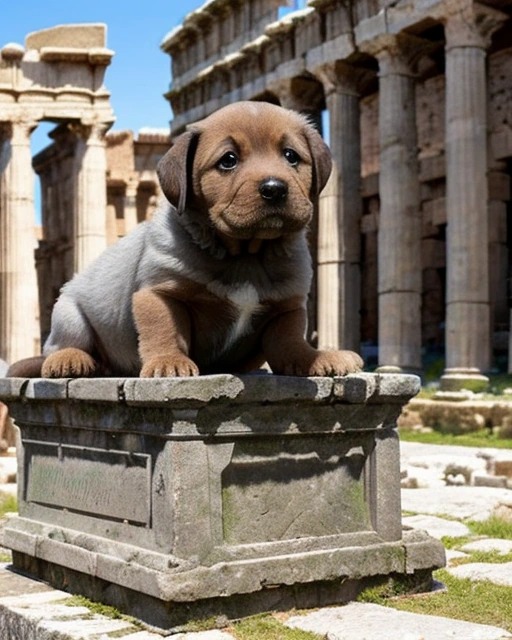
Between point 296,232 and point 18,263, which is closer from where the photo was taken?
point 296,232

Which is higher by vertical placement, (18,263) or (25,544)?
(18,263)

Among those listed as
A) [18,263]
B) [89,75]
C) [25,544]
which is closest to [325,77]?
[89,75]

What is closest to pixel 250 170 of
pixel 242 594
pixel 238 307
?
pixel 238 307

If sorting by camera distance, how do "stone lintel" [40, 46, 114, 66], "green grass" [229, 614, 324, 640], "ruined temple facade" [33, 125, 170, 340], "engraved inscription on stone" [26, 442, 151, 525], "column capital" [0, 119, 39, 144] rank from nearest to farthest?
"green grass" [229, 614, 324, 640] → "engraved inscription on stone" [26, 442, 151, 525] → "column capital" [0, 119, 39, 144] → "stone lintel" [40, 46, 114, 66] → "ruined temple facade" [33, 125, 170, 340]

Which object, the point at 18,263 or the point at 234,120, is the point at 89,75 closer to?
the point at 18,263

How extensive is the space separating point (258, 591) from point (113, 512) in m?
0.82

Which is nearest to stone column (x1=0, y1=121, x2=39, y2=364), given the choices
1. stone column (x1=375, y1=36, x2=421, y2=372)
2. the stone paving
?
stone column (x1=375, y1=36, x2=421, y2=372)

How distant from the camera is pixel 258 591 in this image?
455cm

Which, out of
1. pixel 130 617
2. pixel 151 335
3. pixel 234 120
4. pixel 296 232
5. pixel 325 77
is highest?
pixel 325 77

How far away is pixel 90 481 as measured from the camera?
203 inches

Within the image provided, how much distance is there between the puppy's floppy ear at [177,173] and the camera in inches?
178

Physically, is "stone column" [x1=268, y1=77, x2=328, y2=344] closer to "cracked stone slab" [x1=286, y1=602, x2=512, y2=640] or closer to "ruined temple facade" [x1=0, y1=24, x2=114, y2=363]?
"ruined temple facade" [x1=0, y1=24, x2=114, y2=363]

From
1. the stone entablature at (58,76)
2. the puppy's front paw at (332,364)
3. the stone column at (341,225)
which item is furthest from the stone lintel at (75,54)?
the puppy's front paw at (332,364)

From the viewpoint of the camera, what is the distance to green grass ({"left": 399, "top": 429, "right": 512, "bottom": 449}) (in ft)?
52.8
